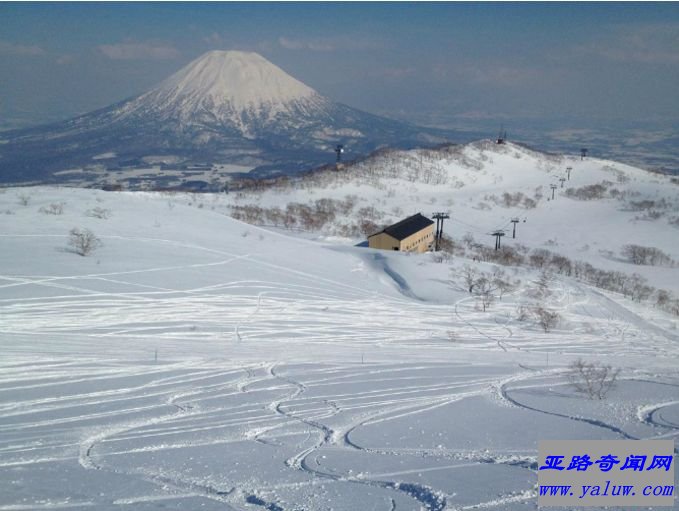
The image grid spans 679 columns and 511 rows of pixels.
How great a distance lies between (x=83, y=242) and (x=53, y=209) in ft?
14.9

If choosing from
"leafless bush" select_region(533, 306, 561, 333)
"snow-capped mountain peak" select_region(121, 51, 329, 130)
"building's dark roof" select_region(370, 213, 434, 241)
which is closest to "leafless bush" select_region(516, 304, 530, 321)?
"leafless bush" select_region(533, 306, 561, 333)

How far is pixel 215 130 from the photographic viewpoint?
9275cm

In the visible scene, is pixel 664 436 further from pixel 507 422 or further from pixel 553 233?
pixel 553 233

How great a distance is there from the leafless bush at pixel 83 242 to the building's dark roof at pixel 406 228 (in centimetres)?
1468

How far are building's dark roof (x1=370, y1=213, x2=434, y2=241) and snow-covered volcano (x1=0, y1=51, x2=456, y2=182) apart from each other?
37.9m

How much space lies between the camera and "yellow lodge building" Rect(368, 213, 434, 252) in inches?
1032

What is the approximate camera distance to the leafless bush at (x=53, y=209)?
17469 millimetres

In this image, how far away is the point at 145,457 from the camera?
5402 millimetres

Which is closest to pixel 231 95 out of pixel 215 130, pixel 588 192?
pixel 215 130

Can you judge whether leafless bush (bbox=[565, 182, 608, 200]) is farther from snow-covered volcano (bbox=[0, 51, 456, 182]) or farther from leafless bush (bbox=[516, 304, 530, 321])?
leafless bush (bbox=[516, 304, 530, 321])

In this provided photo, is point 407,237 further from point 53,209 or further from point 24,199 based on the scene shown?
point 24,199

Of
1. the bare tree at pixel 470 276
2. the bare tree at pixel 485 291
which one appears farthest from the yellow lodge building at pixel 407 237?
the bare tree at pixel 485 291

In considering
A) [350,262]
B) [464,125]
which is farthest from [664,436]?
[464,125]

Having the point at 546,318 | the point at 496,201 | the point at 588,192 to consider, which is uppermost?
the point at 588,192
